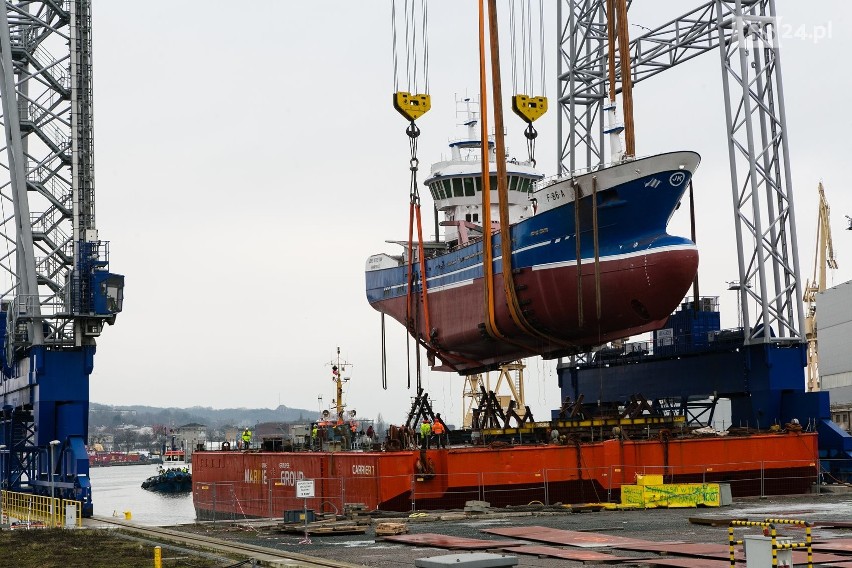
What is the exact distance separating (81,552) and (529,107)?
35.8 meters

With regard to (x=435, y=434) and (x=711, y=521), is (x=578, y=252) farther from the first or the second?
(x=711, y=521)

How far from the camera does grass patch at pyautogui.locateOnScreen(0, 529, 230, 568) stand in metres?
20.4

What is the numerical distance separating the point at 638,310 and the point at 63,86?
23.2 metres

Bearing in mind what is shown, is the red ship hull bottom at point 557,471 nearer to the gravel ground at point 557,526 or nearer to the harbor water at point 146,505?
the gravel ground at point 557,526

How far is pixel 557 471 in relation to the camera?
1398 inches

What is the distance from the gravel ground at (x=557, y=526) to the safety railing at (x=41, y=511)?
393 cm

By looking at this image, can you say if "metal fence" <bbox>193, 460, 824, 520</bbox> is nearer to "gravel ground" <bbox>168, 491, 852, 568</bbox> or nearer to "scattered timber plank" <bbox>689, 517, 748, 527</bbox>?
"gravel ground" <bbox>168, 491, 852, 568</bbox>

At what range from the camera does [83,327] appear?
133ft

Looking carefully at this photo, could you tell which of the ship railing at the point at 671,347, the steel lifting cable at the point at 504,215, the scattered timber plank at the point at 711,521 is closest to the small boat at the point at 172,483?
the ship railing at the point at 671,347

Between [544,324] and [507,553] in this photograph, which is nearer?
[507,553]

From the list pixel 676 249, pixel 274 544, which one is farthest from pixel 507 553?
pixel 676 249

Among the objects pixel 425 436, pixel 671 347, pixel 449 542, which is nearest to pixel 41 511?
pixel 425 436

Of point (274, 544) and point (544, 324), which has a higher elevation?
point (544, 324)

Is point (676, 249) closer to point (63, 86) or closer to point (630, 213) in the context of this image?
point (630, 213)
